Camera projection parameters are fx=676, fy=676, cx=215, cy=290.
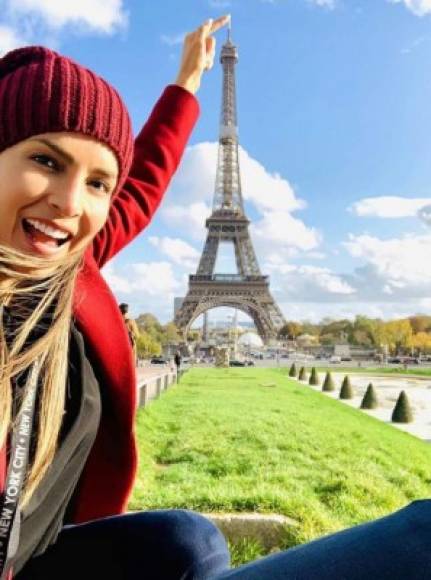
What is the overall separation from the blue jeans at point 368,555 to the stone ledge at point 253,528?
2.57 m

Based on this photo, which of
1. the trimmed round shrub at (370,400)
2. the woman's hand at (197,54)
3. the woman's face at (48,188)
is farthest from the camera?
the trimmed round shrub at (370,400)

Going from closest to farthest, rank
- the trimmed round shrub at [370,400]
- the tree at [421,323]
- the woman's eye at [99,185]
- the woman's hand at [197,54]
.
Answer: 1. the woman's eye at [99,185]
2. the woman's hand at [197,54]
3. the trimmed round shrub at [370,400]
4. the tree at [421,323]

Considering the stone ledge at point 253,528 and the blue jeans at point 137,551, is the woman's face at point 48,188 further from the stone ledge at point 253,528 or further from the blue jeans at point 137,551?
the stone ledge at point 253,528

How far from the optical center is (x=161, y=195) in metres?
2.30

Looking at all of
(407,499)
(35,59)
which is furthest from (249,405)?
(35,59)

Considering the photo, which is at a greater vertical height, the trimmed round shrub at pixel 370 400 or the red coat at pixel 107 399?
the red coat at pixel 107 399

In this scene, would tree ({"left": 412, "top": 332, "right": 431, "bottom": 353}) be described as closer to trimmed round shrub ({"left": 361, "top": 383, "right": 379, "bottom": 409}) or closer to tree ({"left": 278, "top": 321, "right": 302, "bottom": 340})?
tree ({"left": 278, "top": 321, "right": 302, "bottom": 340})

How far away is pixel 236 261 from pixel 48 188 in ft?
193

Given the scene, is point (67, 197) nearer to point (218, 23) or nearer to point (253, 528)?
point (218, 23)

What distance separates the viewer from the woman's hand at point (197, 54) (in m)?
2.43

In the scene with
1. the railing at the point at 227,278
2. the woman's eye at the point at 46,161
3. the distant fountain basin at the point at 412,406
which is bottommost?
the distant fountain basin at the point at 412,406

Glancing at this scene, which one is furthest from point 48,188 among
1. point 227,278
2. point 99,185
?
point 227,278

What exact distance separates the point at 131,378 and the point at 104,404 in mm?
88

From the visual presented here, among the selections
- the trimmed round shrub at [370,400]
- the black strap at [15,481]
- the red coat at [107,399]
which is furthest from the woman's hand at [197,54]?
the trimmed round shrub at [370,400]
